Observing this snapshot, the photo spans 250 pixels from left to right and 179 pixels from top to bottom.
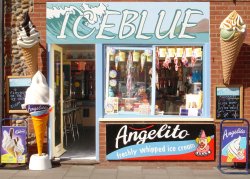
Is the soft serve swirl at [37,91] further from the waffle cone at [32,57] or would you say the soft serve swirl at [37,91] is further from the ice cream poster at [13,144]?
the ice cream poster at [13,144]

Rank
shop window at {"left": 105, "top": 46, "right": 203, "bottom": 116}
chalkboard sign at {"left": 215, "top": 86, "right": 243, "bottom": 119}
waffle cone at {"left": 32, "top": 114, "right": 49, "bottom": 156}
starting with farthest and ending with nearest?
1. shop window at {"left": 105, "top": 46, "right": 203, "bottom": 116}
2. chalkboard sign at {"left": 215, "top": 86, "right": 243, "bottom": 119}
3. waffle cone at {"left": 32, "top": 114, "right": 49, "bottom": 156}

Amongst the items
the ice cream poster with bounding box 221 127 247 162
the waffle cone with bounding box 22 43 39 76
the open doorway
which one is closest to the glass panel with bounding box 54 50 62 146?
the open doorway

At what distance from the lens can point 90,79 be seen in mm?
13453

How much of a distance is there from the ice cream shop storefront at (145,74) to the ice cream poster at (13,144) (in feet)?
2.17

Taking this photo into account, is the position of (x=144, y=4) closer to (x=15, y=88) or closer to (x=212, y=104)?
(x=212, y=104)

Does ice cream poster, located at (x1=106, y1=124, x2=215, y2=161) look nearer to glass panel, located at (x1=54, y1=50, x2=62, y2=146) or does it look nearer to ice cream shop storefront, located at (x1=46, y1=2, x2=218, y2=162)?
ice cream shop storefront, located at (x1=46, y1=2, x2=218, y2=162)

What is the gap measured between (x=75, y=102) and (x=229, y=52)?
588 centimetres

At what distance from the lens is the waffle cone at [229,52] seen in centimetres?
Answer: 786

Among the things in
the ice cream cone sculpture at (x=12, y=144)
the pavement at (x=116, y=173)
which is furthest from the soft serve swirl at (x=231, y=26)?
the ice cream cone sculpture at (x=12, y=144)

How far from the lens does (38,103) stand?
798 cm

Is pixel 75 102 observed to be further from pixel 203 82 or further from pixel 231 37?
pixel 231 37

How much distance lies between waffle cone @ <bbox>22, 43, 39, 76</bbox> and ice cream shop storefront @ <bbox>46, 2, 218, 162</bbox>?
0.34 metres

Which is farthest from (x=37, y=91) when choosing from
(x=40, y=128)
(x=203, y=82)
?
(x=203, y=82)

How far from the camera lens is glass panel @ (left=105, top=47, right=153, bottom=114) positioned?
28.8ft
